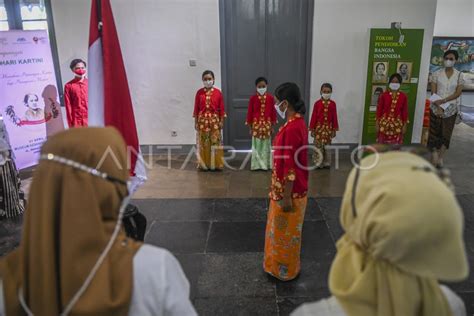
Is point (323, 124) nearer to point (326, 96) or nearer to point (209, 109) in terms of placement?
point (326, 96)

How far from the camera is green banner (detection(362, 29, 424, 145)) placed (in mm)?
5316

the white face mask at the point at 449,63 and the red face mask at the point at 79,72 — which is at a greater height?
the white face mask at the point at 449,63

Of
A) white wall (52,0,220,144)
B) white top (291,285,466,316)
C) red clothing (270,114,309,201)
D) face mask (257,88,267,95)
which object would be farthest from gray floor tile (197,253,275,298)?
white wall (52,0,220,144)

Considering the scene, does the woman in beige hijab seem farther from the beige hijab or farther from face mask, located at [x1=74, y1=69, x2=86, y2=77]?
face mask, located at [x1=74, y1=69, x2=86, y2=77]

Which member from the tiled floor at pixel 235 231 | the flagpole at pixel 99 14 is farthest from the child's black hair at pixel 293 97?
the tiled floor at pixel 235 231

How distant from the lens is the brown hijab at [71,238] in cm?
93

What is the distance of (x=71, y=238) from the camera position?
0.93 metres

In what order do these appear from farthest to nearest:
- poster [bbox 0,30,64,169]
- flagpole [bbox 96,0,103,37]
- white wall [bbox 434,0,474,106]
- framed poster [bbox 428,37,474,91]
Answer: framed poster [bbox 428,37,474,91], white wall [bbox 434,0,474,106], poster [bbox 0,30,64,169], flagpole [bbox 96,0,103,37]

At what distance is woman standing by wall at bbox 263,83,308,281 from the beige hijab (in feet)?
4.22

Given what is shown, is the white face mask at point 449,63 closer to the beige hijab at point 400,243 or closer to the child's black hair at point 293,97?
the child's black hair at point 293,97

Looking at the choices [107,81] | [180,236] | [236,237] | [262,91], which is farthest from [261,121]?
[107,81]

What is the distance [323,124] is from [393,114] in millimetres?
932

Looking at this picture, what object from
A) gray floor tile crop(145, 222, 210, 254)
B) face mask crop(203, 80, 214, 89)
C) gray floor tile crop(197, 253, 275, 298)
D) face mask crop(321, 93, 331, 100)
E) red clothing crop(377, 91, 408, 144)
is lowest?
gray floor tile crop(145, 222, 210, 254)

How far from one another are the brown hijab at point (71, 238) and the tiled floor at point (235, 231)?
1.59 m
